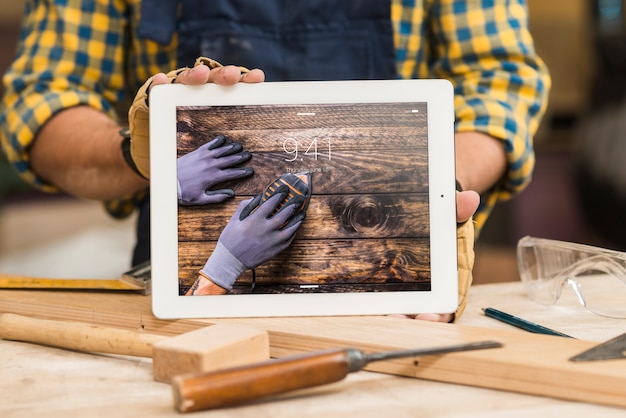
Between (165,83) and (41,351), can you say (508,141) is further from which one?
(41,351)

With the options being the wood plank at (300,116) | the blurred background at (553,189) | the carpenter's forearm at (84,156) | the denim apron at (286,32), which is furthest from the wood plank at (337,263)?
the blurred background at (553,189)

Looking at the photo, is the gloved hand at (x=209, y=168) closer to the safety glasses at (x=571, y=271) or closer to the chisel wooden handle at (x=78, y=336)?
the chisel wooden handle at (x=78, y=336)

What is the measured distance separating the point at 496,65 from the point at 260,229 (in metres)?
0.59

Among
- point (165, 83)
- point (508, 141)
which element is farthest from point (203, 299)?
point (508, 141)

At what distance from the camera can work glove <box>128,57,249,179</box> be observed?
2.50ft

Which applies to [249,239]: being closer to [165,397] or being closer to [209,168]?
[209,168]

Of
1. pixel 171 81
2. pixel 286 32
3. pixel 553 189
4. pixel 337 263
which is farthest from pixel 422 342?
pixel 553 189

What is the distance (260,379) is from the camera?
545mm

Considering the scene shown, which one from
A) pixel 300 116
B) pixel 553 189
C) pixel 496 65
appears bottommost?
pixel 553 189

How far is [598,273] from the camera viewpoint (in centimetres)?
100

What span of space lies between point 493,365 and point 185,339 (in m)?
0.25

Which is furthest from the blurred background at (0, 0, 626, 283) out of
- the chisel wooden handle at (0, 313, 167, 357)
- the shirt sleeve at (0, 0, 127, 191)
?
the chisel wooden handle at (0, 313, 167, 357)

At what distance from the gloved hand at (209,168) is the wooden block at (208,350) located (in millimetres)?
133

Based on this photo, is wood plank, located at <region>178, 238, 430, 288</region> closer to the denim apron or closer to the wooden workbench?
the wooden workbench
